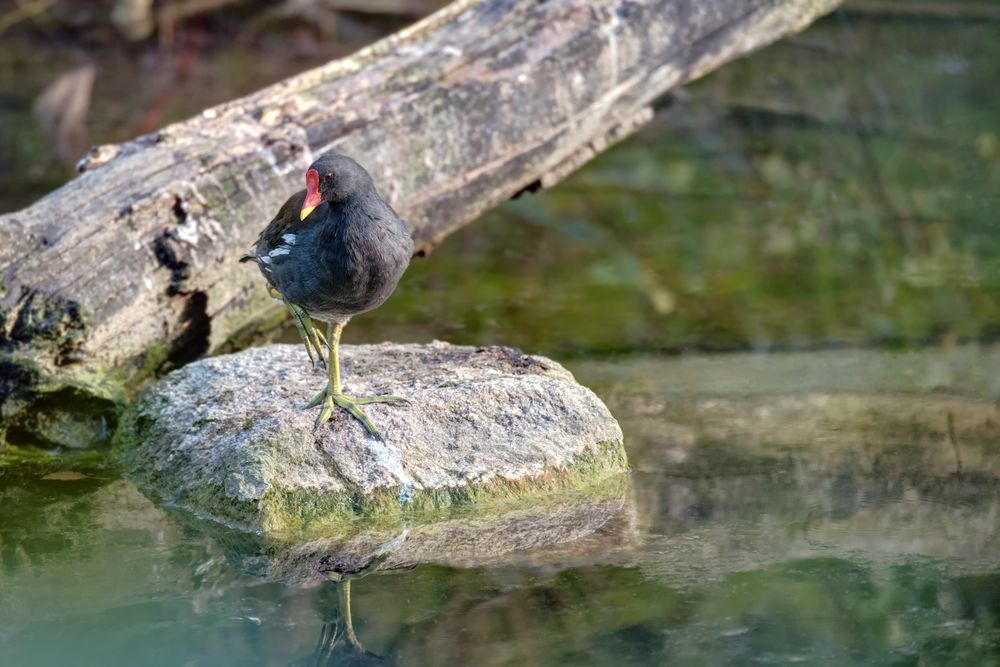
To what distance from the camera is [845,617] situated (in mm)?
2848

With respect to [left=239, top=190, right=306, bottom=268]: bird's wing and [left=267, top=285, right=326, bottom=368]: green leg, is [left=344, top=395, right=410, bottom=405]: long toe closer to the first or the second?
[left=267, top=285, right=326, bottom=368]: green leg

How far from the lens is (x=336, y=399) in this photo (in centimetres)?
357

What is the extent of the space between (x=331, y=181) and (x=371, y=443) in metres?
0.70

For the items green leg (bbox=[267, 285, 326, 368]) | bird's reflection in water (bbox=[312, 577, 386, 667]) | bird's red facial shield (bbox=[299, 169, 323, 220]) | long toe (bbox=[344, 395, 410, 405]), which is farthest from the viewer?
green leg (bbox=[267, 285, 326, 368])

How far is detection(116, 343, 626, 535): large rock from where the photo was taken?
337cm

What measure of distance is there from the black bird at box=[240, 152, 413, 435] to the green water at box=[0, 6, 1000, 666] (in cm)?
61

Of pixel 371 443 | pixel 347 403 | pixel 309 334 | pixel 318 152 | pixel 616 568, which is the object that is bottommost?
pixel 616 568

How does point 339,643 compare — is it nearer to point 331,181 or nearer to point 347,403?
point 347,403

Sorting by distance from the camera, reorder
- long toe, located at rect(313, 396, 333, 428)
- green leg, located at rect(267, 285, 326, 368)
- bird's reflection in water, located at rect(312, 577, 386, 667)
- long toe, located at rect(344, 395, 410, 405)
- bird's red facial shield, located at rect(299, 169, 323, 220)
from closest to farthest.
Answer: bird's reflection in water, located at rect(312, 577, 386, 667) < bird's red facial shield, located at rect(299, 169, 323, 220) < long toe, located at rect(313, 396, 333, 428) < long toe, located at rect(344, 395, 410, 405) < green leg, located at rect(267, 285, 326, 368)

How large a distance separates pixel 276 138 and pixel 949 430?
7.65 ft

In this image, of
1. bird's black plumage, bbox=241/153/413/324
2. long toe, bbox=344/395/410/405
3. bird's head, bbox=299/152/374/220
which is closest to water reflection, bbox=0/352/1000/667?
long toe, bbox=344/395/410/405

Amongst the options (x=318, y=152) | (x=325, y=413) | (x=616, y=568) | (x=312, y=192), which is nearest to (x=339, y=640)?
(x=616, y=568)

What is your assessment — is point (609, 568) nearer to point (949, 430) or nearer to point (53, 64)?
point (949, 430)

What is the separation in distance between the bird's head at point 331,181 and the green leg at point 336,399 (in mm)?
414
